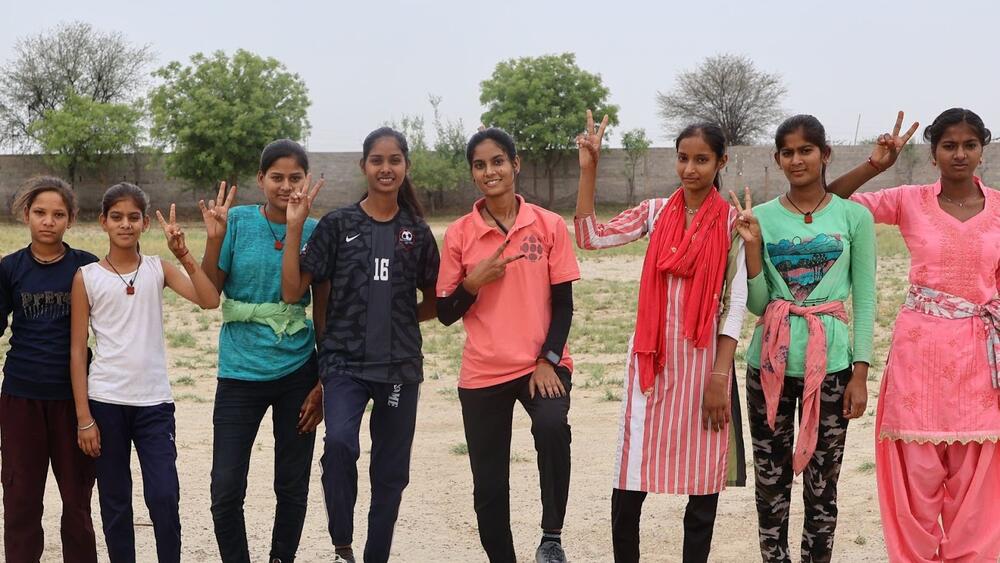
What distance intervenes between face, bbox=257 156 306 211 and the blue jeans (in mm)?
682

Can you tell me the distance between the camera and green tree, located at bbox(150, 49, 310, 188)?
132 feet

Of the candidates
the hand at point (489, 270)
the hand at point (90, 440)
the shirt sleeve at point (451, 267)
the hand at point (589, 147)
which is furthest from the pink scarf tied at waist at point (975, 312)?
the hand at point (90, 440)

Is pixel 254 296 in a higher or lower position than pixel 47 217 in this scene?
lower

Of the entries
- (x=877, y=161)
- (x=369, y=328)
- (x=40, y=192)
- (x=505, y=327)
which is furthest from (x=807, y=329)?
(x=40, y=192)

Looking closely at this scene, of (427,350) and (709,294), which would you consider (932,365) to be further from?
(427,350)

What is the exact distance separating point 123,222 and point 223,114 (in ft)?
123

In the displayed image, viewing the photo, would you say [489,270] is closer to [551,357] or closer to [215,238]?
[551,357]

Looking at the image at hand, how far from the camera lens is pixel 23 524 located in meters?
4.18

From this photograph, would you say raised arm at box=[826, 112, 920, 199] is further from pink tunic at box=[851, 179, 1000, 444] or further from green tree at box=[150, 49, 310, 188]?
green tree at box=[150, 49, 310, 188]

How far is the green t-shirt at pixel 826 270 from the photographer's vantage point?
4.08 metres

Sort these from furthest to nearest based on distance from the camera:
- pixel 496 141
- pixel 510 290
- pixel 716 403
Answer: pixel 496 141 < pixel 510 290 < pixel 716 403

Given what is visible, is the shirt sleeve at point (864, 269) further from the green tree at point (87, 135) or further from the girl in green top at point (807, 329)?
the green tree at point (87, 135)

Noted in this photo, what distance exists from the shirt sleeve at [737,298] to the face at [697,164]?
0.27 meters

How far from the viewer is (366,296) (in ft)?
14.0
